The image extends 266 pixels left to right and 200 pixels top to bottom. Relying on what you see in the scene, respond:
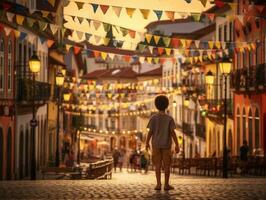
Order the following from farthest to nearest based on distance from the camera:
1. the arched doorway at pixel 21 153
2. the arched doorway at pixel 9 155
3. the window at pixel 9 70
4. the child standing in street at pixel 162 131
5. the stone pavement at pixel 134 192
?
the arched doorway at pixel 21 153 < the window at pixel 9 70 < the arched doorway at pixel 9 155 < the child standing in street at pixel 162 131 < the stone pavement at pixel 134 192

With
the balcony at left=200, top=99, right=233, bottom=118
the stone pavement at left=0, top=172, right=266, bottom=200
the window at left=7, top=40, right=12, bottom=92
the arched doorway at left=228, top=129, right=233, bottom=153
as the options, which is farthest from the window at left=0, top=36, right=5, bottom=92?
the arched doorway at left=228, top=129, right=233, bottom=153

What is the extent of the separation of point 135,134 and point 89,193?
109318 millimetres

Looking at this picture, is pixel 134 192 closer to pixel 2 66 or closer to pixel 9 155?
A: pixel 2 66

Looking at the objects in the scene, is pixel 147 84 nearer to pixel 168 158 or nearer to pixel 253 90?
pixel 253 90

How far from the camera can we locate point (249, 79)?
A: 45.4 meters

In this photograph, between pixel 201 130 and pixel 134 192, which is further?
pixel 201 130

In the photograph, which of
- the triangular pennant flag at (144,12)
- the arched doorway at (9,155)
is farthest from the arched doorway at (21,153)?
the triangular pennant flag at (144,12)

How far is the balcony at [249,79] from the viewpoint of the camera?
42.5 metres

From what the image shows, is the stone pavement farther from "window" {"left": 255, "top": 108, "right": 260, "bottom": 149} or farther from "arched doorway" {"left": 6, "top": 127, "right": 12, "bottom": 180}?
"window" {"left": 255, "top": 108, "right": 260, "bottom": 149}

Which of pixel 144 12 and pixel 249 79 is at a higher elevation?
pixel 144 12

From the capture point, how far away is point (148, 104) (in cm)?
10888

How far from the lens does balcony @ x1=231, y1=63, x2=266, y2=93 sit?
42.5m

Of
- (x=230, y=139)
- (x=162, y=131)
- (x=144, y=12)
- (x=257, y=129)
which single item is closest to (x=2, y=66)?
(x=144, y=12)

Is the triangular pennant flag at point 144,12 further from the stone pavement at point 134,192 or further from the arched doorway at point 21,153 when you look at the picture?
the arched doorway at point 21,153
